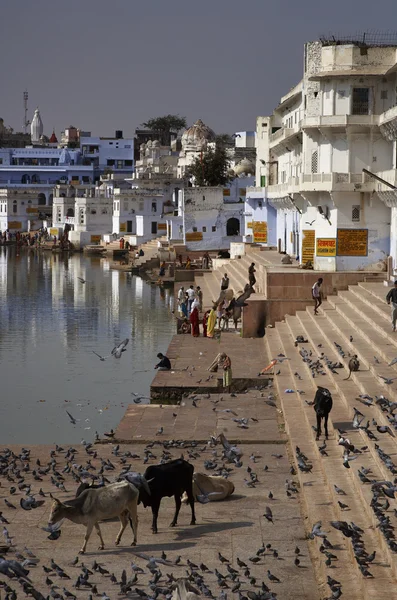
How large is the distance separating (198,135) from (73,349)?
51.6m

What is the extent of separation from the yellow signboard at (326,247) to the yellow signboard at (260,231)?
1551 cm

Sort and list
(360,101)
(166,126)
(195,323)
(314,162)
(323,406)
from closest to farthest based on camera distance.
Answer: (323,406) < (195,323) < (360,101) < (314,162) < (166,126)

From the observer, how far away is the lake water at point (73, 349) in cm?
1702

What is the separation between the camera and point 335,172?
25969 millimetres

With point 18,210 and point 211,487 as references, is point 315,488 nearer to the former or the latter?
point 211,487

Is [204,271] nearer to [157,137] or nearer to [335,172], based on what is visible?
[335,172]

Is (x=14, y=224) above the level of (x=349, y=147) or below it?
below

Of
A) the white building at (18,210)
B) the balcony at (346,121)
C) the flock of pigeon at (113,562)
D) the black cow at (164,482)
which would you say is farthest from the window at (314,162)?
the white building at (18,210)

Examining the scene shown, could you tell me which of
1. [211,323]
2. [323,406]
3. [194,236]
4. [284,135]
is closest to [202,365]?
[211,323]

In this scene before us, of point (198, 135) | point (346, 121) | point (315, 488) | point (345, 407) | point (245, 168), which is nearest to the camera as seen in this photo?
point (315, 488)

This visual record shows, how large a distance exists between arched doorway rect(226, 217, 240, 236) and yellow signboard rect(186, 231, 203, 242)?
140cm

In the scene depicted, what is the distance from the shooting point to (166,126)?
342 ft

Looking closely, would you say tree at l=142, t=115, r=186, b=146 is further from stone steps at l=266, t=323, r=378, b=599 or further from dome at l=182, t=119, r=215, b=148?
stone steps at l=266, t=323, r=378, b=599

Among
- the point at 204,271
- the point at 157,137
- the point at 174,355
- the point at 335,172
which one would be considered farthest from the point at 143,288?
the point at 157,137
